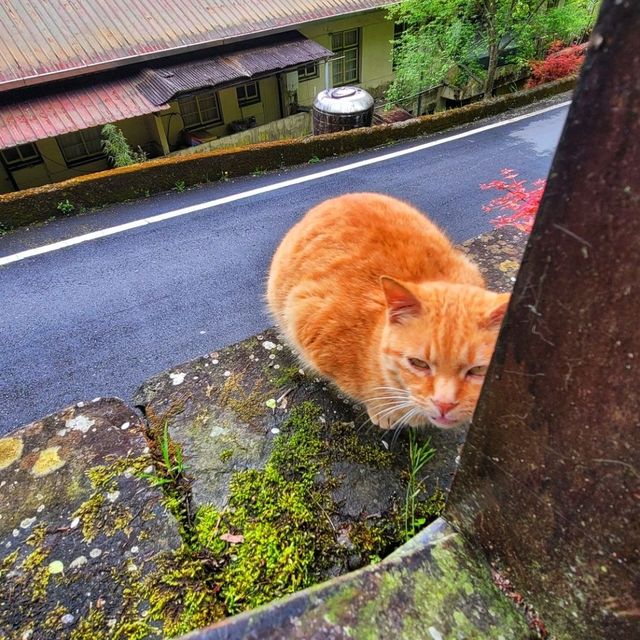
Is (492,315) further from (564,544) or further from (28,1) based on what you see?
(28,1)

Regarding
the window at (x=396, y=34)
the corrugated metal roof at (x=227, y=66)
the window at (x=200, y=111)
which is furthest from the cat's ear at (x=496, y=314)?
the window at (x=396, y=34)

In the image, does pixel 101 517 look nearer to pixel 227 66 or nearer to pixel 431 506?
pixel 431 506

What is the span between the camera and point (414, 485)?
1.48m

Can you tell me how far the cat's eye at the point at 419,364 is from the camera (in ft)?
6.06

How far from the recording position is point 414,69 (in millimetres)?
13648

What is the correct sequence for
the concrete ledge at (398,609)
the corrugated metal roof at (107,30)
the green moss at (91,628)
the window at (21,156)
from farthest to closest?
the window at (21,156) → the corrugated metal roof at (107,30) → the green moss at (91,628) → the concrete ledge at (398,609)

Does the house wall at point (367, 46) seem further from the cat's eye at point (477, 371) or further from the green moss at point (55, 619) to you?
the green moss at point (55, 619)

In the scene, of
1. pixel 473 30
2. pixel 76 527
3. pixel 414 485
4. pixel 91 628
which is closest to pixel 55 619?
pixel 91 628

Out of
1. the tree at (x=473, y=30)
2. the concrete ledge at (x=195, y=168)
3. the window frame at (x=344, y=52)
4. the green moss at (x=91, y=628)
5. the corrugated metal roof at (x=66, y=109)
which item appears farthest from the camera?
the window frame at (x=344, y=52)

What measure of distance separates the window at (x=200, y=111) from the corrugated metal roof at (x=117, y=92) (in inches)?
104

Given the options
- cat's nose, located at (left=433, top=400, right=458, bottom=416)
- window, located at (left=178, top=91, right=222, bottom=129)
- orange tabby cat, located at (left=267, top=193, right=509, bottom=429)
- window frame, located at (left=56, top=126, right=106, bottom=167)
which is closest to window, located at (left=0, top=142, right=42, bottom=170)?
window frame, located at (left=56, top=126, right=106, bottom=167)

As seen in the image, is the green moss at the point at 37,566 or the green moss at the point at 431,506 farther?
the green moss at the point at 431,506

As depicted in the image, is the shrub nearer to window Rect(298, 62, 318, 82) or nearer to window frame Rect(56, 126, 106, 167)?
window Rect(298, 62, 318, 82)

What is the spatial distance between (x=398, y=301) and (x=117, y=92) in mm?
10972
